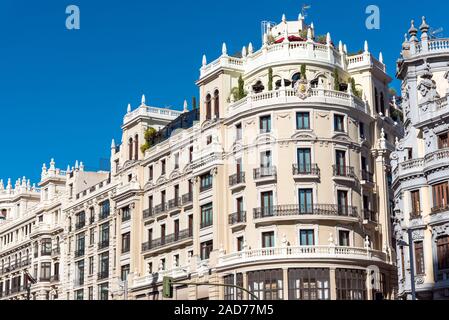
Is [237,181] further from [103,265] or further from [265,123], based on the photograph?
[103,265]

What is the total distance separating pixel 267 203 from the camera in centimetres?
6284

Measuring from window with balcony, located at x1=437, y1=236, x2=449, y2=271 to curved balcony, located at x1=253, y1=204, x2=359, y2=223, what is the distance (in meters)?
14.2

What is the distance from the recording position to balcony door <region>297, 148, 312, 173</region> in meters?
62.6

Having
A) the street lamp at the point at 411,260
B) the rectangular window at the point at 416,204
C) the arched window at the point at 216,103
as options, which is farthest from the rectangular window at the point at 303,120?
the street lamp at the point at 411,260

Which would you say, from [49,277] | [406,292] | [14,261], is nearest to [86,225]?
[49,277]

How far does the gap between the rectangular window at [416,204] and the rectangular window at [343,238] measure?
39.3 ft

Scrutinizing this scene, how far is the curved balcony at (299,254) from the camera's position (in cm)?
5991

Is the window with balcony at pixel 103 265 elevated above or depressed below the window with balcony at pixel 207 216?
below

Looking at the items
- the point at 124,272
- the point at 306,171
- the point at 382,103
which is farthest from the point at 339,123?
the point at 124,272

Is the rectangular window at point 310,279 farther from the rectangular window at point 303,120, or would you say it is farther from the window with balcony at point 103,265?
the window with balcony at point 103,265

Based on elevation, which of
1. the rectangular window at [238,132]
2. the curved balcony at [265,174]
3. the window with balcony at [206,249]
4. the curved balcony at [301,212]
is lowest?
the window with balcony at [206,249]

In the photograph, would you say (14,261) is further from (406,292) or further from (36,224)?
(406,292)

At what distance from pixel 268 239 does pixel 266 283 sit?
3612 mm

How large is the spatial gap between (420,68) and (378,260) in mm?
16788
